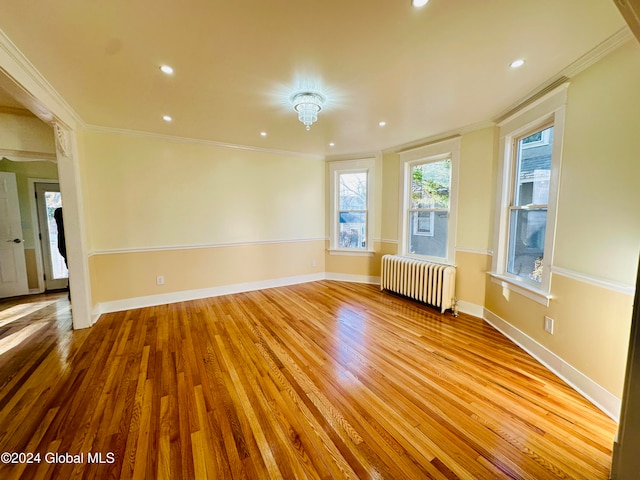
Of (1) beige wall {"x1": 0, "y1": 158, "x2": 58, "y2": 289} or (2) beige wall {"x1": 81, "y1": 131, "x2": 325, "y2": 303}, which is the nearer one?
(2) beige wall {"x1": 81, "y1": 131, "x2": 325, "y2": 303}

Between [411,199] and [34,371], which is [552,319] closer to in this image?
[411,199]

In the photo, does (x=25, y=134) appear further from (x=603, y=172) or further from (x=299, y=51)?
(x=603, y=172)

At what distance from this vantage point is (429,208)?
4000 millimetres

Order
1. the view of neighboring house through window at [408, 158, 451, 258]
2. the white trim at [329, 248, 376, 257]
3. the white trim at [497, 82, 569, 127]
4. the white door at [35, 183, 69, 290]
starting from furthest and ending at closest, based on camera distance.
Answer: the white trim at [329, 248, 376, 257], the white door at [35, 183, 69, 290], the view of neighboring house through window at [408, 158, 451, 258], the white trim at [497, 82, 569, 127]

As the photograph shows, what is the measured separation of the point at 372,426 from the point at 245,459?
0.78 metres

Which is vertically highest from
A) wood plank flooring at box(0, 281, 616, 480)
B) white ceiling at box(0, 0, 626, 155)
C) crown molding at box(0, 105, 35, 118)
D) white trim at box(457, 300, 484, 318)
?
crown molding at box(0, 105, 35, 118)

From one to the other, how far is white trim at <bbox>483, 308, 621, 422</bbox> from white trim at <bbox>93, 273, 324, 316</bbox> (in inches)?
130

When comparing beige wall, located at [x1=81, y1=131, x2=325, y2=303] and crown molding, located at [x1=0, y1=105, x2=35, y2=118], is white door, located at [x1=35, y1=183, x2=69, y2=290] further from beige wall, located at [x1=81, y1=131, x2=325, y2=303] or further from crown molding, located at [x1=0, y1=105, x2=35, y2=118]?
crown molding, located at [x1=0, y1=105, x2=35, y2=118]

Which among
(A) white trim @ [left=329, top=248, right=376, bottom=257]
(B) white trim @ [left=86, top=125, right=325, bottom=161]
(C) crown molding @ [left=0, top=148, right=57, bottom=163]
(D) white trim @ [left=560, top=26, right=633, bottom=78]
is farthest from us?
(A) white trim @ [left=329, top=248, right=376, bottom=257]

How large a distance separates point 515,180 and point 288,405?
321cm

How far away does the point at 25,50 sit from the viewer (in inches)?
69.8

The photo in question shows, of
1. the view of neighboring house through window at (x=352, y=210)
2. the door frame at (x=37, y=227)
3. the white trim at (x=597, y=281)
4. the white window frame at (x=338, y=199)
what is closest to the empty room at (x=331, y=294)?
the white trim at (x=597, y=281)

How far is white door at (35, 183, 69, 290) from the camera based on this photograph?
439 cm

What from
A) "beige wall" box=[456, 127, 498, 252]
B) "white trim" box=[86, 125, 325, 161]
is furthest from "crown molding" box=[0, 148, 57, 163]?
"beige wall" box=[456, 127, 498, 252]
